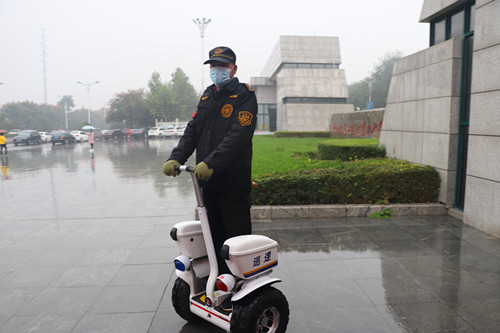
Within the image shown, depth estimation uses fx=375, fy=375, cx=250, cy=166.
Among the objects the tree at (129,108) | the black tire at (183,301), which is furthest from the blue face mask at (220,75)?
the tree at (129,108)

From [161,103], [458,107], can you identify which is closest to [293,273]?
[458,107]

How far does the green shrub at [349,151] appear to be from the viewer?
8617 mm

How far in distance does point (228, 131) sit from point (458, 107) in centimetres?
471

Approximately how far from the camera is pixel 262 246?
2.59 metres

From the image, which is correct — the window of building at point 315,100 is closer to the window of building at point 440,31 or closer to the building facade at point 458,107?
the building facade at point 458,107

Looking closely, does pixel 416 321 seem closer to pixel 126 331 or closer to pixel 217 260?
pixel 217 260

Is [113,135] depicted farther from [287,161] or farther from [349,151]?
[349,151]

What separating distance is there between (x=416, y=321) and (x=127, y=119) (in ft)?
217

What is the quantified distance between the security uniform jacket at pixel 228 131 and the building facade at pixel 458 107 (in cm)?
382

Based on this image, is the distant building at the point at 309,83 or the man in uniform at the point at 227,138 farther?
the distant building at the point at 309,83

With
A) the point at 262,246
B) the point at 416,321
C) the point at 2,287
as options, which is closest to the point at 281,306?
the point at 262,246

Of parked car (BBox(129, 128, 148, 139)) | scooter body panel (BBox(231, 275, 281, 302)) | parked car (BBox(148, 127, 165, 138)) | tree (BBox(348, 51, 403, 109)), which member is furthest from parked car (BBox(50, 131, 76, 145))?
tree (BBox(348, 51, 403, 109))

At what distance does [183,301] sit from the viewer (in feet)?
9.53

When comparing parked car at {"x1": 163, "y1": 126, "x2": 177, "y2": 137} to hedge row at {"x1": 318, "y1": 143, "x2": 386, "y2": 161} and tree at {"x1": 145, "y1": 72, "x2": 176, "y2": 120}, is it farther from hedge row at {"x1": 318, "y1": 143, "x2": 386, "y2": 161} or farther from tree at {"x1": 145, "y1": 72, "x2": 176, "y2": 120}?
hedge row at {"x1": 318, "y1": 143, "x2": 386, "y2": 161}
